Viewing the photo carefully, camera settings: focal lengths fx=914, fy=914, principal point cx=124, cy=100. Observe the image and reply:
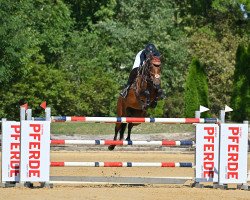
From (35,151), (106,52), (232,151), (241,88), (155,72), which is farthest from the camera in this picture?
(106,52)

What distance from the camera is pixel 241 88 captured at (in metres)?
43.5

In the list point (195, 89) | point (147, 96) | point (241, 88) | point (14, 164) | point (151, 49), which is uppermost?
point (241, 88)

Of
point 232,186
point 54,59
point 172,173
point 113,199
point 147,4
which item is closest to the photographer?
point 113,199

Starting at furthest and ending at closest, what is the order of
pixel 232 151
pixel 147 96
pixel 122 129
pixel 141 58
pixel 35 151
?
pixel 122 129, pixel 141 58, pixel 147 96, pixel 232 151, pixel 35 151

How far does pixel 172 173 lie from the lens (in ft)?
62.1

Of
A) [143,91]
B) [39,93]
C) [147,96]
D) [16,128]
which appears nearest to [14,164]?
[16,128]

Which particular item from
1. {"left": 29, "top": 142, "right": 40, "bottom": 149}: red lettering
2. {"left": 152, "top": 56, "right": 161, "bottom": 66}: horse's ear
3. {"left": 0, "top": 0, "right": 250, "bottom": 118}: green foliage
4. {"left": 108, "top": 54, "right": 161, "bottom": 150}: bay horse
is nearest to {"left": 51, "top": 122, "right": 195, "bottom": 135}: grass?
{"left": 0, "top": 0, "right": 250, "bottom": 118}: green foliage

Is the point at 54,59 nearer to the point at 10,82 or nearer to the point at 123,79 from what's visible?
the point at 123,79

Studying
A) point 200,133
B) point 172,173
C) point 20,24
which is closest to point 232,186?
point 200,133

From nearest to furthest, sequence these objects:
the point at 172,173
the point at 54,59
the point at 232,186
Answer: the point at 232,186
the point at 172,173
the point at 54,59

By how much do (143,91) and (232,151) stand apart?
7.30ft

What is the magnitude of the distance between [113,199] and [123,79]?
3537 centimetres

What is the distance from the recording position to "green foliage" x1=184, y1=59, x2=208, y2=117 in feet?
137

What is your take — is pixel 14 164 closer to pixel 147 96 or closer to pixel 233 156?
pixel 147 96
